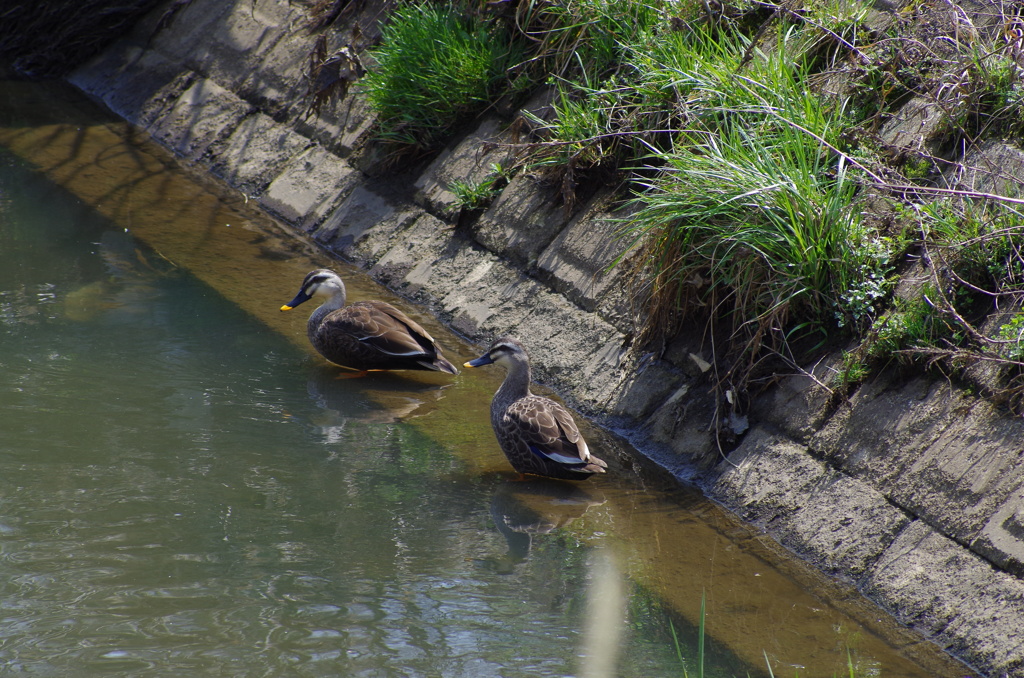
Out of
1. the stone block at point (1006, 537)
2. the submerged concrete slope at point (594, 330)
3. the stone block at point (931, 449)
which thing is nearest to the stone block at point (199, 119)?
the submerged concrete slope at point (594, 330)

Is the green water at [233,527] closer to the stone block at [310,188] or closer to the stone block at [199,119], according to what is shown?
the stone block at [310,188]

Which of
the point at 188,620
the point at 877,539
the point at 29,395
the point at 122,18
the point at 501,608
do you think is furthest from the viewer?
the point at 122,18

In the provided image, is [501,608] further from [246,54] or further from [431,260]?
[246,54]

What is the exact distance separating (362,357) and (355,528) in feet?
6.03

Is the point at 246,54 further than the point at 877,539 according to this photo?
Yes

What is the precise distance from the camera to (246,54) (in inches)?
398

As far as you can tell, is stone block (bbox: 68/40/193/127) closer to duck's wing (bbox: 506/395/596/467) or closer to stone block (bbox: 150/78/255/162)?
stone block (bbox: 150/78/255/162)

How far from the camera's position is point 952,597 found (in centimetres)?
396

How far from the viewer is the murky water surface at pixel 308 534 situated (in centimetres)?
358

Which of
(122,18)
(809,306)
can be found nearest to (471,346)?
(809,306)

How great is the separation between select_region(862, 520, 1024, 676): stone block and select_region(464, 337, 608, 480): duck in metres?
1.47

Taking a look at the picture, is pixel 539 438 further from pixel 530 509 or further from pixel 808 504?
pixel 808 504

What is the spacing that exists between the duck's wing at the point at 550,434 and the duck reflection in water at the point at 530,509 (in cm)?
20

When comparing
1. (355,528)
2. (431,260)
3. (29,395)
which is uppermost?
(431,260)
